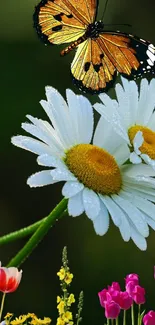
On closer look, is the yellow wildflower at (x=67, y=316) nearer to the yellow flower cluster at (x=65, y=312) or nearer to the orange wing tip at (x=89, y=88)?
the yellow flower cluster at (x=65, y=312)

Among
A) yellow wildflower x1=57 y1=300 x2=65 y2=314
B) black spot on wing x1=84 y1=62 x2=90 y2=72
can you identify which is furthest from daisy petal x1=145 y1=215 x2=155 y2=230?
black spot on wing x1=84 y1=62 x2=90 y2=72

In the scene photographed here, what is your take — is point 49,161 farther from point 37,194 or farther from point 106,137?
point 37,194

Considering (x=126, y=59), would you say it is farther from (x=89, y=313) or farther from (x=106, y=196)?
(x=89, y=313)

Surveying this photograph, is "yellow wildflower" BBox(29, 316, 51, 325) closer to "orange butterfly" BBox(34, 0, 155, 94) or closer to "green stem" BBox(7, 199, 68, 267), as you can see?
"green stem" BBox(7, 199, 68, 267)

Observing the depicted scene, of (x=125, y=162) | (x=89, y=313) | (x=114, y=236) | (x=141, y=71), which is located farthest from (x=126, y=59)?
(x=114, y=236)

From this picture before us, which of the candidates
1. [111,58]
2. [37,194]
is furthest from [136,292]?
[37,194]

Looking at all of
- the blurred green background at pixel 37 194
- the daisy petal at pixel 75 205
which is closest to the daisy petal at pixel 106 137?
the daisy petal at pixel 75 205
